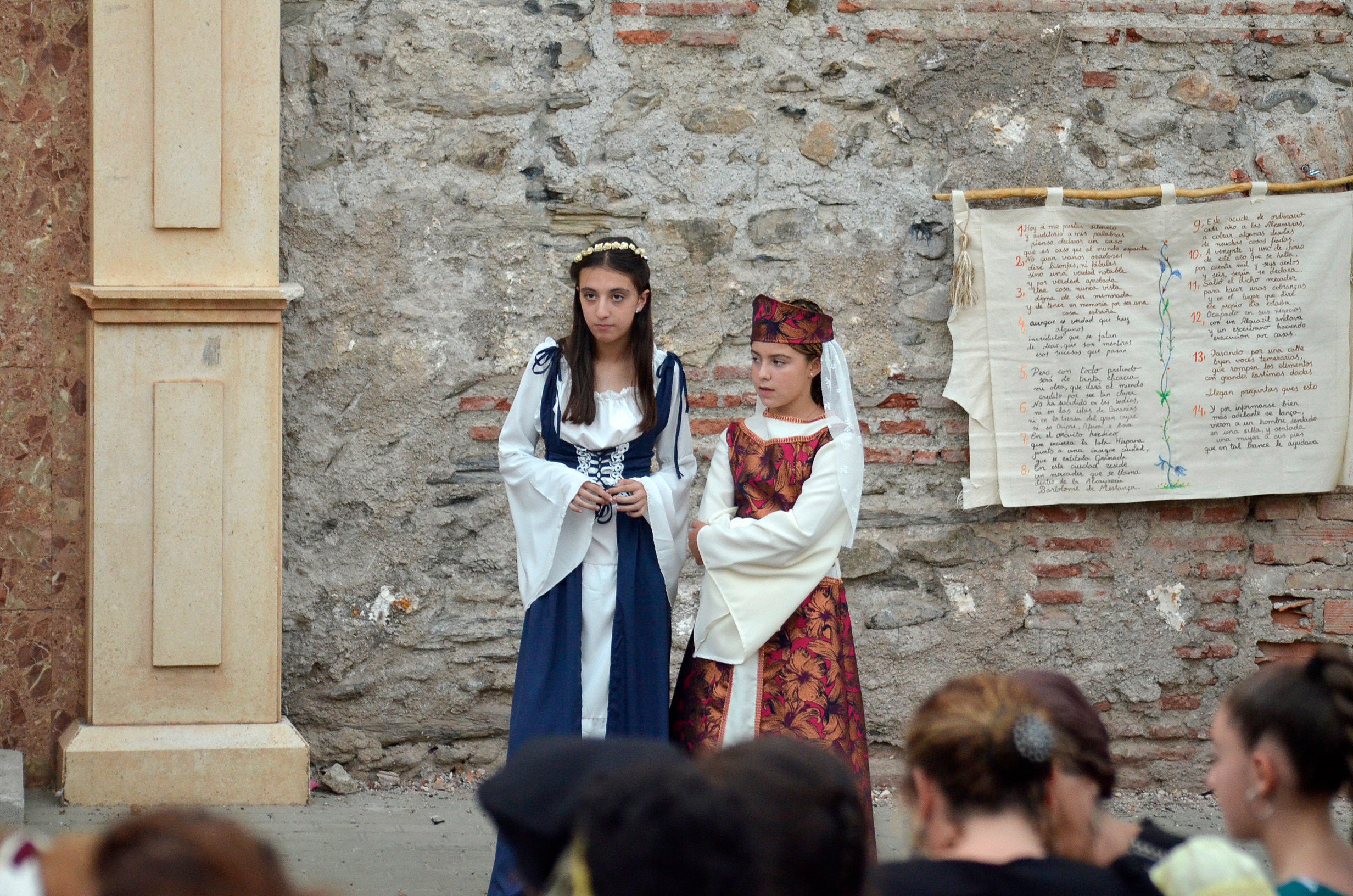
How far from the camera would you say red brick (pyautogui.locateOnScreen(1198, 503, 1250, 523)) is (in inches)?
185

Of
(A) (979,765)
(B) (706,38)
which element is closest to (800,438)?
(B) (706,38)

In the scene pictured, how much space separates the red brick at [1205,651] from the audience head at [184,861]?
4.12 metres

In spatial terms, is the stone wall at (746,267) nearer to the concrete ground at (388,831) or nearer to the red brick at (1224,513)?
the red brick at (1224,513)

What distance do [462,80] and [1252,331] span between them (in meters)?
2.76

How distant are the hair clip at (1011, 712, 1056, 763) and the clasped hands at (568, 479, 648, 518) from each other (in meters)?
1.85

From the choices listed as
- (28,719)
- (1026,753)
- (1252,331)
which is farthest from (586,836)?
(1252,331)

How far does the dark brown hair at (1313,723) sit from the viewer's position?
1.83m

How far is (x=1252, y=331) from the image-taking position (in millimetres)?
4613

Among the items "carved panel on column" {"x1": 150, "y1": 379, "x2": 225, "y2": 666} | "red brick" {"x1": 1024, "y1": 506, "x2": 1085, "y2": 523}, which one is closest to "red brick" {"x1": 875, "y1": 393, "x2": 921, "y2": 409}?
"red brick" {"x1": 1024, "y1": 506, "x2": 1085, "y2": 523}

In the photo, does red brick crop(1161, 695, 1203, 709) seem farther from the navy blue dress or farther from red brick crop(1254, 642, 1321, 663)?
the navy blue dress

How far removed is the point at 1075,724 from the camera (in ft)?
6.01

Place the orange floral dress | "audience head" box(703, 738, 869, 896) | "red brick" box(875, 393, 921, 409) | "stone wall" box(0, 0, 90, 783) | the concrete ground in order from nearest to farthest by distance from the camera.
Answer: "audience head" box(703, 738, 869, 896) → the orange floral dress → the concrete ground → "stone wall" box(0, 0, 90, 783) → "red brick" box(875, 393, 921, 409)

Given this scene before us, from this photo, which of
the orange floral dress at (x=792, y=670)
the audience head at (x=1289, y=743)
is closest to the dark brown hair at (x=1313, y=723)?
the audience head at (x=1289, y=743)

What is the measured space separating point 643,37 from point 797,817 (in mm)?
3651
